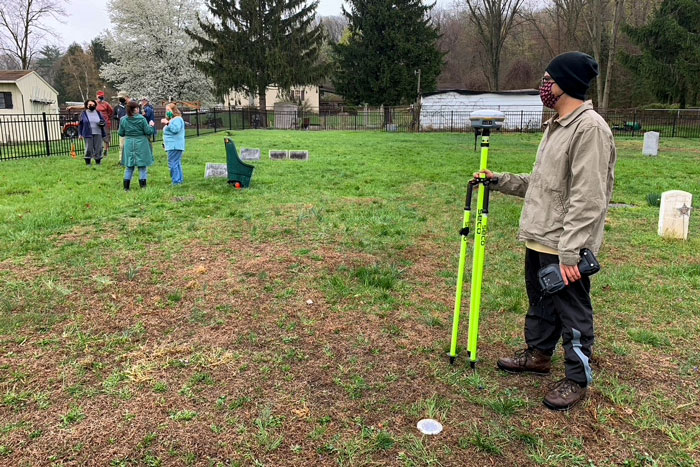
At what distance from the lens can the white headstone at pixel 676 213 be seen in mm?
6645

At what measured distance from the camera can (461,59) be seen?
61250mm

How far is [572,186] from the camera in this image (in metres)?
2.72

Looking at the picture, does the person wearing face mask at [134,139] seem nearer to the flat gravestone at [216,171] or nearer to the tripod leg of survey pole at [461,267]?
the flat gravestone at [216,171]

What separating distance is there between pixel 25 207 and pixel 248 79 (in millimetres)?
31108

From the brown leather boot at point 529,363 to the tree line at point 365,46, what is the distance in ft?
115

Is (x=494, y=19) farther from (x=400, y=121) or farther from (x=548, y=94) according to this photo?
(x=548, y=94)

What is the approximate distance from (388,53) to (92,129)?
2885 centimetres

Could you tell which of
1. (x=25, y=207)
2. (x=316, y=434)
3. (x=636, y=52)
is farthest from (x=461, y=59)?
(x=316, y=434)

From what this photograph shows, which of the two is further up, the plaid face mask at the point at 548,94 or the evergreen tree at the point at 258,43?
the evergreen tree at the point at 258,43

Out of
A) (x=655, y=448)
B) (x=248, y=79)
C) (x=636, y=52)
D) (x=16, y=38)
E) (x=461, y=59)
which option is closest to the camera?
(x=655, y=448)

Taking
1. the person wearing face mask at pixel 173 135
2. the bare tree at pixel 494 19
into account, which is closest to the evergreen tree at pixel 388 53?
the bare tree at pixel 494 19

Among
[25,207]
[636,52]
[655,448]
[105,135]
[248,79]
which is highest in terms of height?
[636,52]

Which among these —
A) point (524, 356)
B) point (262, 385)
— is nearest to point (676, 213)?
point (524, 356)

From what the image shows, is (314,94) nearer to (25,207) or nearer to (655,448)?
(25,207)
